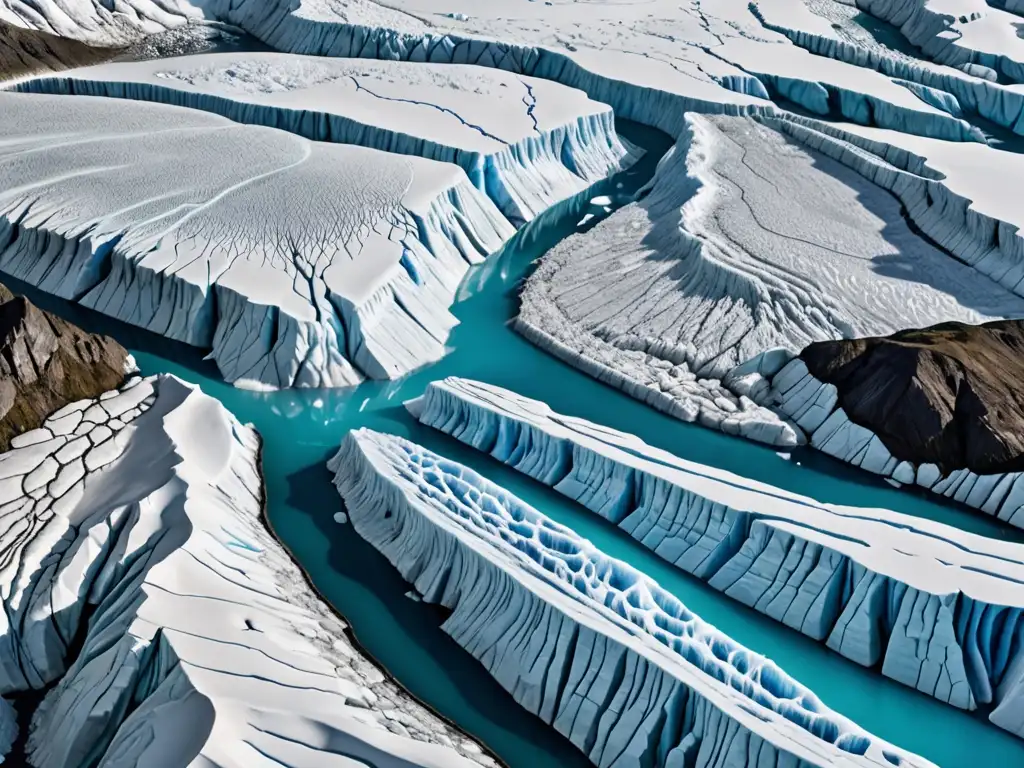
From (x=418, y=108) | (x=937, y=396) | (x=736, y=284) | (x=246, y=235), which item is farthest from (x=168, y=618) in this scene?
(x=418, y=108)

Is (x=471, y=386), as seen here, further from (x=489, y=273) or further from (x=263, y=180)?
(x=263, y=180)

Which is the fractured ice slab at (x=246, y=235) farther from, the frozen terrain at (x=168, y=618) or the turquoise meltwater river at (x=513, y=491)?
the frozen terrain at (x=168, y=618)

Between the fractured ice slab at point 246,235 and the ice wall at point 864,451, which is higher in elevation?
the ice wall at point 864,451

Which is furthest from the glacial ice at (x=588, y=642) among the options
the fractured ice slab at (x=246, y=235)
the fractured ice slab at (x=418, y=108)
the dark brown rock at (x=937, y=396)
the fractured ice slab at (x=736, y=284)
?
the fractured ice slab at (x=418, y=108)

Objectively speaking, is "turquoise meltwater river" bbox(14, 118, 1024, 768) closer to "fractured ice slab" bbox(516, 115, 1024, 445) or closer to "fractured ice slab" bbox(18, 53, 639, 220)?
"fractured ice slab" bbox(516, 115, 1024, 445)

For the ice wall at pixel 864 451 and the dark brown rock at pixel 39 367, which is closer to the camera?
the dark brown rock at pixel 39 367

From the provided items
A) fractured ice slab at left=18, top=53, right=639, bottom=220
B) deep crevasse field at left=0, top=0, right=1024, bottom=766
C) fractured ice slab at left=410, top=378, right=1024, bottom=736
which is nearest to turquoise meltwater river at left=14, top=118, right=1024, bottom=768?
deep crevasse field at left=0, top=0, right=1024, bottom=766

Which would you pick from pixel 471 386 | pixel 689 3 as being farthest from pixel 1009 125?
pixel 471 386
